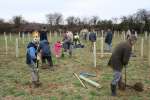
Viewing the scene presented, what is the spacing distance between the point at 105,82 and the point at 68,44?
9.07m

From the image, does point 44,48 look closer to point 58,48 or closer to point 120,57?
point 58,48

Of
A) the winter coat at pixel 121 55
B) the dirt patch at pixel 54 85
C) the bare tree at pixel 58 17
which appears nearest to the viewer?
the winter coat at pixel 121 55

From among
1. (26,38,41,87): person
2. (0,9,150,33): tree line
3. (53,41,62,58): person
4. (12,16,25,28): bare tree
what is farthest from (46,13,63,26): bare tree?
(26,38,41,87): person

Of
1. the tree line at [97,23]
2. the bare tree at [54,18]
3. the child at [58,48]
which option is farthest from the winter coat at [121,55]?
the bare tree at [54,18]

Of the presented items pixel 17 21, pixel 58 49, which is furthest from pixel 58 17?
pixel 58 49

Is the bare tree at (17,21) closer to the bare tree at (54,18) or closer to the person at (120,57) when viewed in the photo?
the bare tree at (54,18)

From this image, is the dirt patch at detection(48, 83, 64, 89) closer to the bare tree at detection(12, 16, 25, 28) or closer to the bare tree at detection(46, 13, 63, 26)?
the bare tree at detection(12, 16, 25, 28)

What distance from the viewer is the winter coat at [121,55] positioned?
881cm

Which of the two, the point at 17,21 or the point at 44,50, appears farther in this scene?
the point at 17,21

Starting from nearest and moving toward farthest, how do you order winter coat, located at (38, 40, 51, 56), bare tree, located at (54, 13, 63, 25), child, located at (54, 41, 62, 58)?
winter coat, located at (38, 40, 51, 56) < child, located at (54, 41, 62, 58) < bare tree, located at (54, 13, 63, 25)

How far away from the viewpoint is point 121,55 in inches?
354

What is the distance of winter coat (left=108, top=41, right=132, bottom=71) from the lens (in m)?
8.81

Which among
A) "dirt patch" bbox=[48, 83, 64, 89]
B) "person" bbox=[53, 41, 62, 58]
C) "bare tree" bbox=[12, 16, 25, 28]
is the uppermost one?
"bare tree" bbox=[12, 16, 25, 28]

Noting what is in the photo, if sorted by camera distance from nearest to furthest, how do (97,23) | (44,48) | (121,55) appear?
(121,55) < (44,48) < (97,23)
